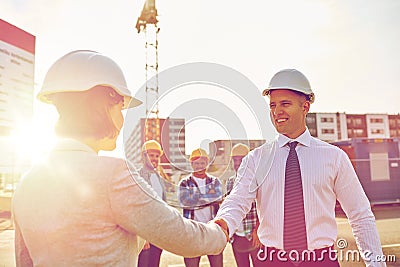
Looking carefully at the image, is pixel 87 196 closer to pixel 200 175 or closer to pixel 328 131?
pixel 200 175

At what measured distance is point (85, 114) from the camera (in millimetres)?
1532

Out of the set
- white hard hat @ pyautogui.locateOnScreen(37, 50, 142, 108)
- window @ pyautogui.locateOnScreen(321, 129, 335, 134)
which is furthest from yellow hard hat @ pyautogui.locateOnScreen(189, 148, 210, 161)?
window @ pyautogui.locateOnScreen(321, 129, 335, 134)

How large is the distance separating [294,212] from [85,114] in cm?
175

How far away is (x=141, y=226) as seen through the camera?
1441mm

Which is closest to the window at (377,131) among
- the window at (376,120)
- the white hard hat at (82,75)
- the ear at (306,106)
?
the window at (376,120)

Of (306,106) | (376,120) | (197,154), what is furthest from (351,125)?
(306,106)

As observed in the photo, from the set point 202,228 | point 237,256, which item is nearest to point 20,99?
point 237,256

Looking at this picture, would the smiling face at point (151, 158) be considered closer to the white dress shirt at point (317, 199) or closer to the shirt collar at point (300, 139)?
the white dress shirt at point (317, 199)

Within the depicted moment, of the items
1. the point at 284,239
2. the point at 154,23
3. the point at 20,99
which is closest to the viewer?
the point at 284,239

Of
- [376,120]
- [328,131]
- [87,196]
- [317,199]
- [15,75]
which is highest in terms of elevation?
[376,120]

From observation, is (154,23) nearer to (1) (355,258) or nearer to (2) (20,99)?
(2) (20,99)

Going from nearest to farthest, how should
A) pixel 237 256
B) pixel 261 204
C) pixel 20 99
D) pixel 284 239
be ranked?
pixel 284 239, pixel 261 204, pixel 237 256, pixel 20 99

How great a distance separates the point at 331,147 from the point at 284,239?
753 mm

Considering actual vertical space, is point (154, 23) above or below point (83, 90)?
above
